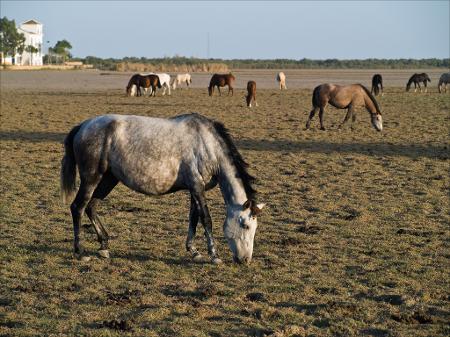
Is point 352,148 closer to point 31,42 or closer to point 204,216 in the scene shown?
point 204,216

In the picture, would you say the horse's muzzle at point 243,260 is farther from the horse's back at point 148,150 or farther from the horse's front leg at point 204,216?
the horse's back at point 148,150

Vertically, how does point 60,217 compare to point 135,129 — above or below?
below

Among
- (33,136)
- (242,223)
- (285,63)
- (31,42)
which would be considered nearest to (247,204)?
(242,223)

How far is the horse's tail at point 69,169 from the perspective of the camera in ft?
26.3

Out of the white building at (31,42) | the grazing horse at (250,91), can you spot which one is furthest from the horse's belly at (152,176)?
the white building at (31,42)

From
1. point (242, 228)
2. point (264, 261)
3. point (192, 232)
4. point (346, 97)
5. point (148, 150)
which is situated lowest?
point (264, 261)

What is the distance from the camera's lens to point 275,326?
5.81 metres

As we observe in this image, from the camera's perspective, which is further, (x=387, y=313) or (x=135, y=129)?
(x=135, y=129)

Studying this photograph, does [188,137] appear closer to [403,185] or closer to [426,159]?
[403,185]

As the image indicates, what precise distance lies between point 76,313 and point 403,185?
8.04 m

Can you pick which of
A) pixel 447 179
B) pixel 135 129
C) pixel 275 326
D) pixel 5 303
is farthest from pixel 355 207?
pixel 5 303

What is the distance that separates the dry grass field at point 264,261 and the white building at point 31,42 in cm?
12319

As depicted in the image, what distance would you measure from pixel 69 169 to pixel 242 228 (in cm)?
226

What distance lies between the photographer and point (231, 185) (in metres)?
7.62
